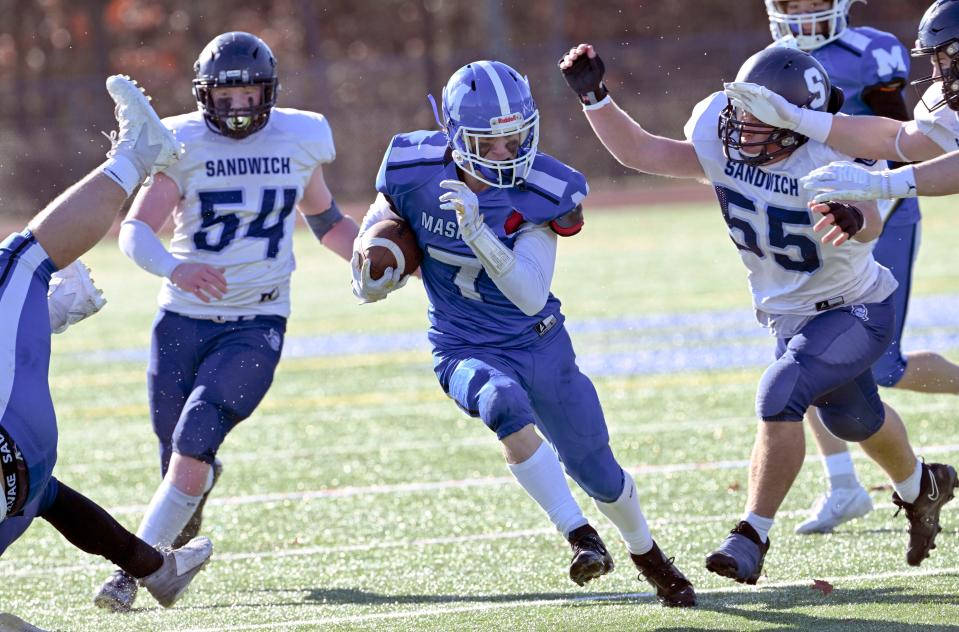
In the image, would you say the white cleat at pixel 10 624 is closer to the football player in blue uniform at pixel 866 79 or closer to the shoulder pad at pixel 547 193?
the shoulder pad at pixel 547 193

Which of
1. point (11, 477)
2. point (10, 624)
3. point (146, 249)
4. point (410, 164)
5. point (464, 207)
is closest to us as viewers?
point (11, 477)

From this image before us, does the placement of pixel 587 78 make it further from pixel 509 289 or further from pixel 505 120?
pixel 509 289

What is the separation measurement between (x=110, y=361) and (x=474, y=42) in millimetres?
20556

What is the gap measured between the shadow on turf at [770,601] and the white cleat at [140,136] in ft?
4.46

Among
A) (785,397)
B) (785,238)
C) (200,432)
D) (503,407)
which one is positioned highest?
(785,238)

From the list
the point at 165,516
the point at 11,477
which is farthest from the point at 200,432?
the point at 11,477

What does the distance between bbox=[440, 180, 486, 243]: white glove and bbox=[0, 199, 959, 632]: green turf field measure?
1.01 m

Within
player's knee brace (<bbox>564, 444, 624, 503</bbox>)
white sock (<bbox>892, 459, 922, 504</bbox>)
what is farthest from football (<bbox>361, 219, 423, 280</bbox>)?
white sock (<bbox>892, 459, 922, 504</bbox>)

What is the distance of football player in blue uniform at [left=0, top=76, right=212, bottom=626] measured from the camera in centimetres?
322

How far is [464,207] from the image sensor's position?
3471 millimetres

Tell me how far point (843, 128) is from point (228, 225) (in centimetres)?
192

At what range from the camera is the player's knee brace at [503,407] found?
11.5 ft

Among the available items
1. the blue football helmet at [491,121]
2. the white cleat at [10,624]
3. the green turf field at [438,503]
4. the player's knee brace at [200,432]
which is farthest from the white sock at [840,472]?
the white cleat at [10,624]

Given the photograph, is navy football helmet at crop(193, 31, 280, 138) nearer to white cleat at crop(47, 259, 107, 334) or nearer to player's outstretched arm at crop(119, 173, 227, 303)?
player's outstretched arm at crop(119, 173, 227, 303)
